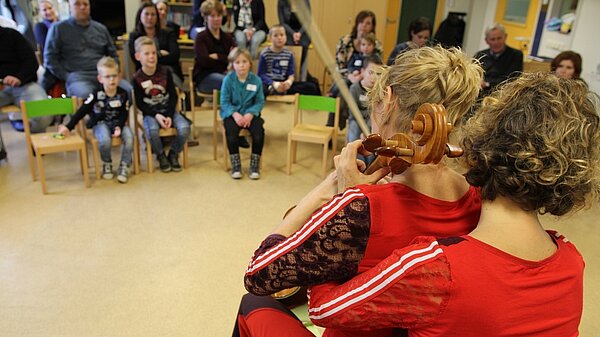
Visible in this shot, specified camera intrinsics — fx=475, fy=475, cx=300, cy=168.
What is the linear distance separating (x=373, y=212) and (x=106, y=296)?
1.70 m

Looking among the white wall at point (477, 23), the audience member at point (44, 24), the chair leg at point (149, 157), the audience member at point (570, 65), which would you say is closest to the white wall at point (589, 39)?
the audience member at point (570, 65)

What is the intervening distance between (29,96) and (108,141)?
36.7 inches

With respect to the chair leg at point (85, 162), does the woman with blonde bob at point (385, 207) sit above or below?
above

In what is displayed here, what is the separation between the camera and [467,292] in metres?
0.73

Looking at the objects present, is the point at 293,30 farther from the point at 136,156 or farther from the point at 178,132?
the point at 136,156

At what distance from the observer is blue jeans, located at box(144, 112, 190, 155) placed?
3416 mm

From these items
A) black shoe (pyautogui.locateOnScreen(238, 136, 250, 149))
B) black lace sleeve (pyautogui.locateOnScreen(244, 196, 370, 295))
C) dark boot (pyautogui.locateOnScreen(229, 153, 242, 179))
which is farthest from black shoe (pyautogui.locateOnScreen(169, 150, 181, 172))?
black lace sleeve (pyautogui.locateOnScreen(244, 196, 370, 295))

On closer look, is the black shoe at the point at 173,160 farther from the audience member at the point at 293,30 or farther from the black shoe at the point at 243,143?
the audience member at the point at 293,30

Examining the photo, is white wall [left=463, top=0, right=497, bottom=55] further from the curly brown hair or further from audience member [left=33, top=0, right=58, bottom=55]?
the curly brown hair

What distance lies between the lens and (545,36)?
5.12m

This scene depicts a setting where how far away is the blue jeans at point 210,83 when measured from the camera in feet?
13.7

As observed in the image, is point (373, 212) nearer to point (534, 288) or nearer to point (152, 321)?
point (534, 288)

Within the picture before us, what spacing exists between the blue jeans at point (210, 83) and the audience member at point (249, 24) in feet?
3.70

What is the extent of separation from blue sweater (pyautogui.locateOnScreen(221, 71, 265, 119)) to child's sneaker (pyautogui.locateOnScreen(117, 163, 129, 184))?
79cm
